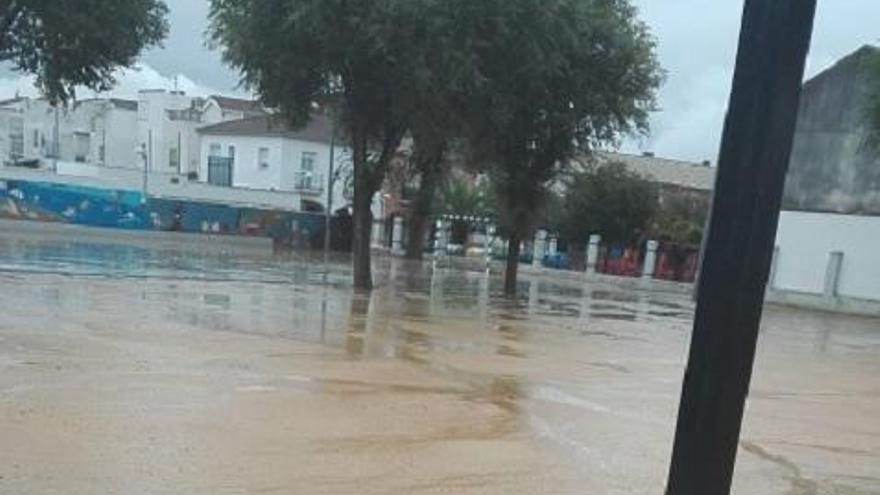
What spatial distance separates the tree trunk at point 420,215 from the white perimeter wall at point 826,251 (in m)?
14.9

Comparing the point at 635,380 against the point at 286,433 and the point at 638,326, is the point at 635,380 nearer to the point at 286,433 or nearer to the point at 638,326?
the point at 286,433

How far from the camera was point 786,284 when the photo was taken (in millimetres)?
42094

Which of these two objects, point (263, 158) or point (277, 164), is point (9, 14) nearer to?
point (277, 164)

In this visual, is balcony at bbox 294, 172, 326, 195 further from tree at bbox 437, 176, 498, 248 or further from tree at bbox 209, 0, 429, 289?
tree at bbox 209, 0, 429, 289

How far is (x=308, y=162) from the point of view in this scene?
7756cm

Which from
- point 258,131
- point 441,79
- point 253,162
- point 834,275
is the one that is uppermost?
point 441,79

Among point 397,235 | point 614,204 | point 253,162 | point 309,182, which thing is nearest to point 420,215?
point 614,204

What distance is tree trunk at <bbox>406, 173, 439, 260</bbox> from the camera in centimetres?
4747

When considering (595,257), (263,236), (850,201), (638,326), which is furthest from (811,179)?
(263,236)

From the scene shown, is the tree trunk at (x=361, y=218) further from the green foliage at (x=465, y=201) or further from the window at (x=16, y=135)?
the window at (x=16, y=135)

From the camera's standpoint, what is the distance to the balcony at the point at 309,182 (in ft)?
250

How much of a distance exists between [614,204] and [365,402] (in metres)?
47.6

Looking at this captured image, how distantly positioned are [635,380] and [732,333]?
32.9ft

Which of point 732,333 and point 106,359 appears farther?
point 106,359
